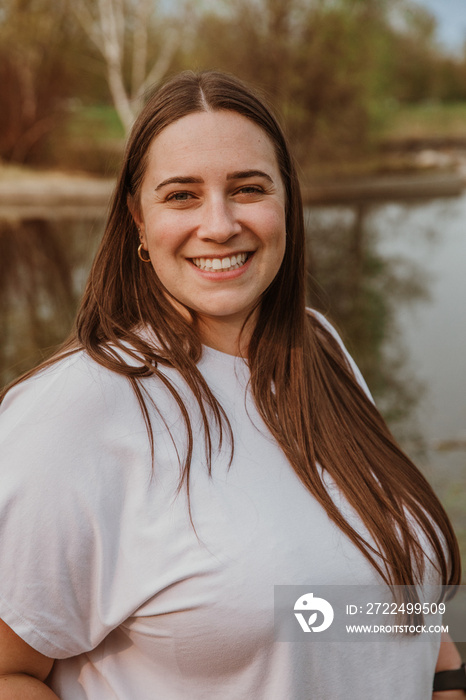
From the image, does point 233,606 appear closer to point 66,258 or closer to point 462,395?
point 462,395

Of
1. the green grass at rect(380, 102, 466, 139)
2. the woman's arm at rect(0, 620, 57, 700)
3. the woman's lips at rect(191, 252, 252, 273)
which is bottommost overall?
the woman's arm at rect(0, 620, 57, 700)

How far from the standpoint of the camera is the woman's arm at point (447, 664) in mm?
1371

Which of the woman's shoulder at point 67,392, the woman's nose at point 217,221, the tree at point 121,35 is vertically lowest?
the woman's shoulder at point 67,392

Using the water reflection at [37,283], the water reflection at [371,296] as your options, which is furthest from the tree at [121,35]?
the water reflection at [371,296]

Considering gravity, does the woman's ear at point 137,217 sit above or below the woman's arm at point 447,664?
above

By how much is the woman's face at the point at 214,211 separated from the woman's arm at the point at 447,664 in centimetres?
77

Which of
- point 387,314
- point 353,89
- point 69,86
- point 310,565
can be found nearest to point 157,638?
point 310,565

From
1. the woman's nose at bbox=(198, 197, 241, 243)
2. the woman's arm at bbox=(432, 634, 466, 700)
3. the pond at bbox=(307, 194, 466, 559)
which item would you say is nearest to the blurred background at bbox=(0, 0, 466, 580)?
the pond at bbox=(307, 194, 466, 559)

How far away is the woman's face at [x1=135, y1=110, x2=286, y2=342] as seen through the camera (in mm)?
1208

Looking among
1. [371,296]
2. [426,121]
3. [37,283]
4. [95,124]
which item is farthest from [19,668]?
[426,121]

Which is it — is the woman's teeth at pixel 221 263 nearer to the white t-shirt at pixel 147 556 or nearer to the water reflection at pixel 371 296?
the white t-shirt at pixel 147 556

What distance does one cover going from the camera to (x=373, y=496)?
1.25 m

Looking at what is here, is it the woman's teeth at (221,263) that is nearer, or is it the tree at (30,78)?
the woman's teeth at (221,263)

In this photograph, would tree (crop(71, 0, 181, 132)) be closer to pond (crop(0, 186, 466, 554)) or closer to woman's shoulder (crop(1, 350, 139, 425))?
pond (crop(0, 186, 466, 554))
